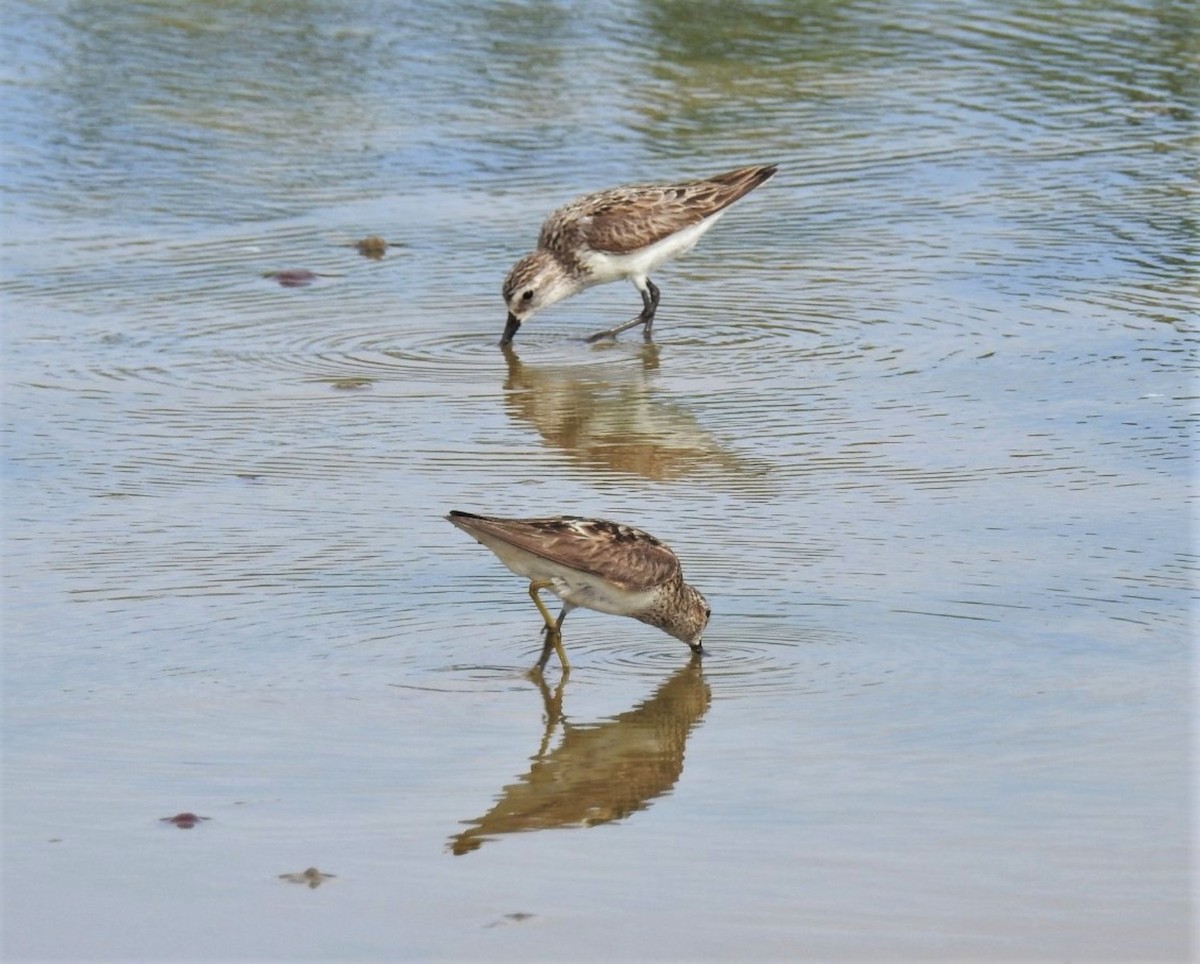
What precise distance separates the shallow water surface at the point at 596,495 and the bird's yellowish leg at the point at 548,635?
86 mm

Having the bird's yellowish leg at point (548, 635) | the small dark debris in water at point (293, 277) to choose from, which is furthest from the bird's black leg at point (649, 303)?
the bird's yellowish leg at point (548, 635)

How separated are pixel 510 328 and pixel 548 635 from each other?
4.39 m

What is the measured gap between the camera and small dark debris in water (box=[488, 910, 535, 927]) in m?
5.08

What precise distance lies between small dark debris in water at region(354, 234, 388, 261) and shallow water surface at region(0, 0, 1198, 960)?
8 cm

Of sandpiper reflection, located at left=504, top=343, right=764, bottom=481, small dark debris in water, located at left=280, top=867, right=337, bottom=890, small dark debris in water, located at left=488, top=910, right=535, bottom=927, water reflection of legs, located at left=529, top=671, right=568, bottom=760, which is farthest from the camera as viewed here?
sandpiper reflection, located at left=504, top=343, right=764, bottom=481

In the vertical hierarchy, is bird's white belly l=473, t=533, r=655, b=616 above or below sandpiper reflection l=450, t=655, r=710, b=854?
above

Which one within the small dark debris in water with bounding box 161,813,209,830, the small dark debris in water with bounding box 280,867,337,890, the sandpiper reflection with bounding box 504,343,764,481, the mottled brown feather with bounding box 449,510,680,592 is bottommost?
the sandpiper reflection with bounding box 504,343,764,481

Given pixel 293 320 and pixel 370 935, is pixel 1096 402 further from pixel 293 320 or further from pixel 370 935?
pixel 370 935

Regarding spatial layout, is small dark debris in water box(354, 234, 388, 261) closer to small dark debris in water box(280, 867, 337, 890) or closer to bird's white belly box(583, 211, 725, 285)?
bird's white belly box(583, 211, 725, 285)

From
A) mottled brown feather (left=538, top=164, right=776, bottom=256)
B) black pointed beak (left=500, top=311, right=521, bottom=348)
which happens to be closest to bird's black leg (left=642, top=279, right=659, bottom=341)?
mottled brown feather (left=538, top=164, right=776, bottom=256)

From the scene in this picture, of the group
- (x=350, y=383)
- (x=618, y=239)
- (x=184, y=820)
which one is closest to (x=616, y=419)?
(x=350, y=383)

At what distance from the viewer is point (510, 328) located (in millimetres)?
11328

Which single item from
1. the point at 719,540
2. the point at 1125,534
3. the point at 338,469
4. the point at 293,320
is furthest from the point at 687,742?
the point at 293,320

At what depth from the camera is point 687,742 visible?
20.8 ft
